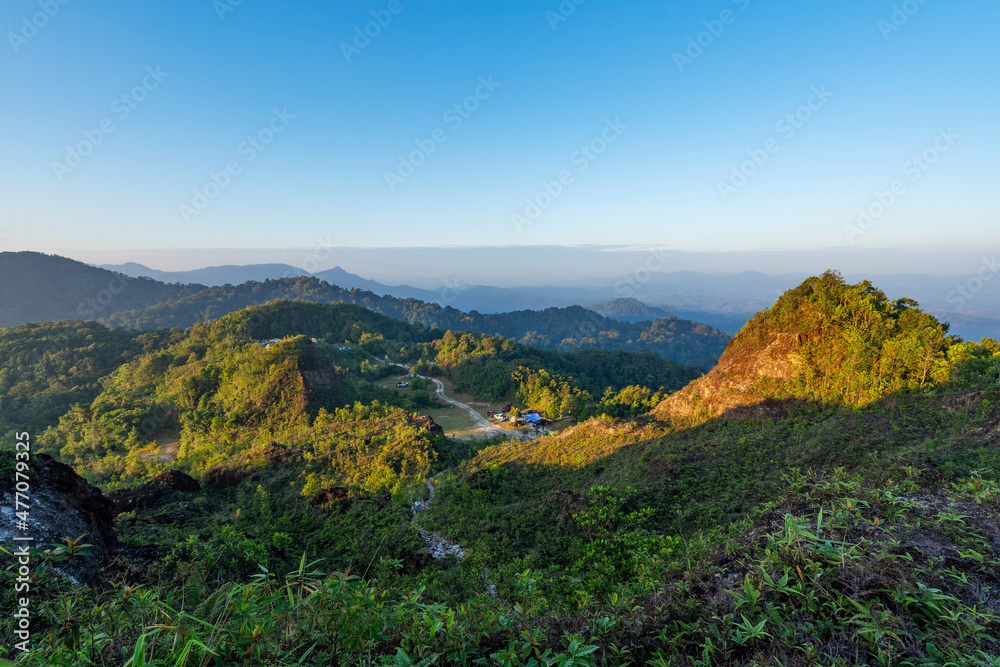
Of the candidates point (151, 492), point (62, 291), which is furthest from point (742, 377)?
point (62, 291)

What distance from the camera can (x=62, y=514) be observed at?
7.35 meters

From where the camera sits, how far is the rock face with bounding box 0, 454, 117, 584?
6.21 metres

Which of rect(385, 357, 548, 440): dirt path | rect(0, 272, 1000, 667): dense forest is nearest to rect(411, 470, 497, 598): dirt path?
rect(0, 272, 1000, 667): dense forest

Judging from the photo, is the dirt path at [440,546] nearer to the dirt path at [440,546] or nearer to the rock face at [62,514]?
the dirt path at [440,546]

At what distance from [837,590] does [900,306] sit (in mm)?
20459

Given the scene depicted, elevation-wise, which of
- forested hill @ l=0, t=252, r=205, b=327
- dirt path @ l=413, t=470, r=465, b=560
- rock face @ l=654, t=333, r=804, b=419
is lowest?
dirt path @ l=413, t=470, r=465, b=560

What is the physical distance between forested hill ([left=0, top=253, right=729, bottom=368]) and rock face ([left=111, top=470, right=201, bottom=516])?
97426 millimetres

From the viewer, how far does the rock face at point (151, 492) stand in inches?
460

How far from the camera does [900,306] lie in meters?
16.0

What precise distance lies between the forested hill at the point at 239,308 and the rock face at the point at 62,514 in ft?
336

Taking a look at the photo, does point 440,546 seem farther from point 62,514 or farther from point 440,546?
point 62,514

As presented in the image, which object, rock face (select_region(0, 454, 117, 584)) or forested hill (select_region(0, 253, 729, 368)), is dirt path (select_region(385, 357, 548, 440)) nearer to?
rock face (select_region(0, 454, 117, 584))

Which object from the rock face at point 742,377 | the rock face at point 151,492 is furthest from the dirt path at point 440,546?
the rock face at point 742,377

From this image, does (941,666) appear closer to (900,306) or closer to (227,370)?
(900,306)
